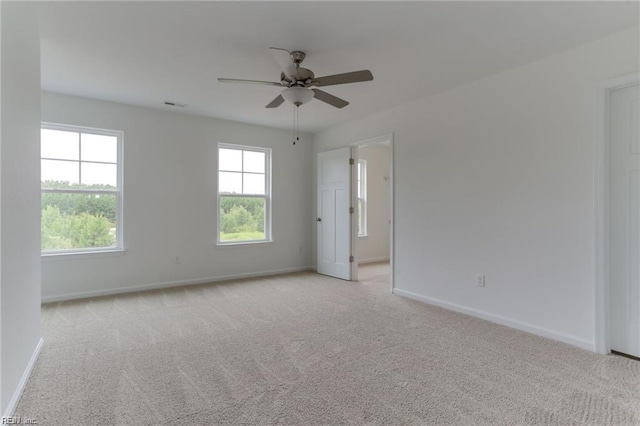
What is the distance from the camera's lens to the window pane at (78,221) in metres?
3.96

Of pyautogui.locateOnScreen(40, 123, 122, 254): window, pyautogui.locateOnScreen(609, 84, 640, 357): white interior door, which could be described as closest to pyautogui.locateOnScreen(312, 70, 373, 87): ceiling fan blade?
pyautogui.locateOnScreen(609, 84, 640, 357): white interior door

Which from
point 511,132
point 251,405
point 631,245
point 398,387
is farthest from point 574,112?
point 251,405

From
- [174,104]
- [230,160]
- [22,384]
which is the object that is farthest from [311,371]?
[230,160]

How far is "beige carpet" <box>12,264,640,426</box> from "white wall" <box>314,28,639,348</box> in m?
0.35

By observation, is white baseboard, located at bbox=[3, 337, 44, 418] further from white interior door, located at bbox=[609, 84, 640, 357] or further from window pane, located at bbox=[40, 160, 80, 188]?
white interior door, located at bbox=[609, 84, 640, 357]

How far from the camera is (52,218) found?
3.98 m

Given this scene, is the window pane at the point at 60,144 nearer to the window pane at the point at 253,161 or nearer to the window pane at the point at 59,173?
the window pane at the point at 59,173

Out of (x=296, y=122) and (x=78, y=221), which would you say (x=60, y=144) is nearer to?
(x=78, y=221)

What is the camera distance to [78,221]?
13.6 ft

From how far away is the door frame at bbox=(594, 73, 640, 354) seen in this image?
8.54ft

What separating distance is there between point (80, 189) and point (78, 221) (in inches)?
15.9

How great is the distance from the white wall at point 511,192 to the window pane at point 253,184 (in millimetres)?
2421

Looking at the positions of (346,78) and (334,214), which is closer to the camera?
(346,78)

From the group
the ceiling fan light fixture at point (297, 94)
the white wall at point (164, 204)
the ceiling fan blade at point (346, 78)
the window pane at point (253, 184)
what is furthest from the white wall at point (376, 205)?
the ceiling fan blade at point (346, 78)
